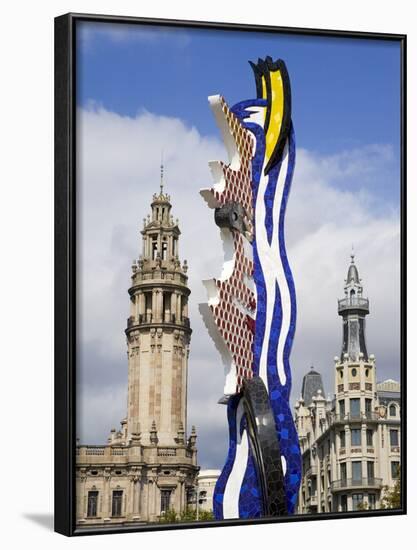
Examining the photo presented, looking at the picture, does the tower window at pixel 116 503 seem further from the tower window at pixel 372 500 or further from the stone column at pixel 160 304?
the stone column at pixel 160 304

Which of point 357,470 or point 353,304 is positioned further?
point 357,470

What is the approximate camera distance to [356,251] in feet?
50.0

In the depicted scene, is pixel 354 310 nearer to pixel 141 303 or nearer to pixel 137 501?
pixel 141 303

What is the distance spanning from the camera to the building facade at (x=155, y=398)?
50.3 ft

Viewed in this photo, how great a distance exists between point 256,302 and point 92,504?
2.20 meters

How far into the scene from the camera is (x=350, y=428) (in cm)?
1622


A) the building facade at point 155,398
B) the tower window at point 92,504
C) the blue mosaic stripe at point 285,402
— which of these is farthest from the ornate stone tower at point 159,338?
the tower window at point 92,504

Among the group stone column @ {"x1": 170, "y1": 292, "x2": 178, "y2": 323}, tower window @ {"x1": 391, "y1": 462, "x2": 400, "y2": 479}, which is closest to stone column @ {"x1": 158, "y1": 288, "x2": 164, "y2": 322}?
stone column @ {"x1": 170, "y1": 292, "x2": 178, "y2": 323}

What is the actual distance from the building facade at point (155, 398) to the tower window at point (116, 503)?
11 millimetres

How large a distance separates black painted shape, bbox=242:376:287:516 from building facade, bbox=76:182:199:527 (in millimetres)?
1190

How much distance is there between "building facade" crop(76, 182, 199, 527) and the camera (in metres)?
15.3

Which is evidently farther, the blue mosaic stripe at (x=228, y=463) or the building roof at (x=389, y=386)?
the building roof at (x=389, y=386)

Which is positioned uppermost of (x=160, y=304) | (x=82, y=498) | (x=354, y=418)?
(x=160, y=304)

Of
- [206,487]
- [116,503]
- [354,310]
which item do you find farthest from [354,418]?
[116,503]
